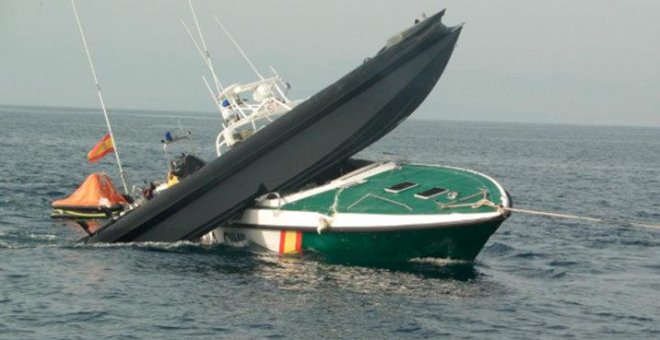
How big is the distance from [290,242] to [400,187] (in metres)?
3.79

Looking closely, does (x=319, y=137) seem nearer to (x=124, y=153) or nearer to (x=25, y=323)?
(x=25, y=323)

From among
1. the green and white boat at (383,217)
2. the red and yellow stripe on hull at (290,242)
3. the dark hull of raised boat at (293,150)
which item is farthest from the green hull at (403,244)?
the dark hull of raised boat at (293,150)

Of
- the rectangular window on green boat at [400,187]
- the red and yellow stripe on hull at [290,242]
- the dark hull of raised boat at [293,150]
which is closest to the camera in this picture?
the rectangular window on green boat at [400,187]

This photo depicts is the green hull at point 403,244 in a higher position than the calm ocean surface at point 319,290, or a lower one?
higher

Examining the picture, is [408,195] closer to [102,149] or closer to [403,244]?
[403,244]

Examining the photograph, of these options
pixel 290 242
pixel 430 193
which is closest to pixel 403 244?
pixel 430 193

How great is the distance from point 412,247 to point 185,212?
24.4 feet

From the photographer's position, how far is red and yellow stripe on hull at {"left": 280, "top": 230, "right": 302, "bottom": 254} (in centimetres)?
2908

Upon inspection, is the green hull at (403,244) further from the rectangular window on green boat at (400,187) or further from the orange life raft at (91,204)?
the orange life raft at (91,204)

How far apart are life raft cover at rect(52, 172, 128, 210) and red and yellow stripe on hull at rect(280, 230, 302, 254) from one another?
11.3 m

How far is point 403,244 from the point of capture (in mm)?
27453

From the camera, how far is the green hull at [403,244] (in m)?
27.0

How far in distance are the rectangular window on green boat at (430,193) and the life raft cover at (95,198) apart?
1508 centimetres

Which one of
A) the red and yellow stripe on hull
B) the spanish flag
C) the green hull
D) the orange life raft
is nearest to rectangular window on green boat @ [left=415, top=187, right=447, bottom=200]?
the green hull
